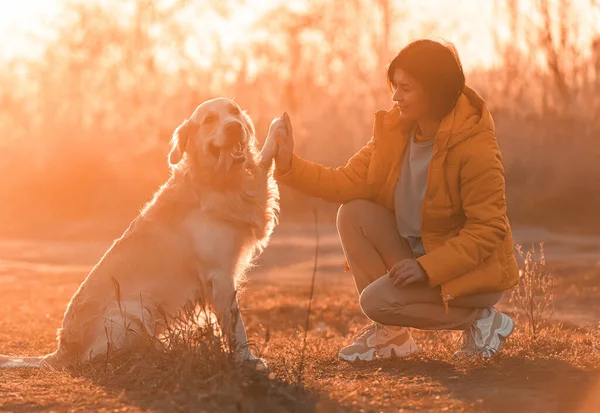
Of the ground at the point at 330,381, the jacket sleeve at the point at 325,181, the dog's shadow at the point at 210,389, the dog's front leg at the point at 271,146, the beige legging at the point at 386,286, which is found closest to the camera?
the dog's shadow at the point at 210,389

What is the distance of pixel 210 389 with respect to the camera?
3689 millimetres

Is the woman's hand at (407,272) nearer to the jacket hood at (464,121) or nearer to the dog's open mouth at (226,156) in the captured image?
the jacket hood at (464,121)

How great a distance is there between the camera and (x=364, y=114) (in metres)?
17.5

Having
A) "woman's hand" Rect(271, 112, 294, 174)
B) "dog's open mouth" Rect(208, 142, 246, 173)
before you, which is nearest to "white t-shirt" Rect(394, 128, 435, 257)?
"woman's hand" Rect(271, 112, 294, 174)

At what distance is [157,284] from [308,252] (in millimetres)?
7824

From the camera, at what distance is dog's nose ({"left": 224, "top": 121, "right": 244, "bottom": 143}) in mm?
4816

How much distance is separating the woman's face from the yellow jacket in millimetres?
157

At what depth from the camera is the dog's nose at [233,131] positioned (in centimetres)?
482

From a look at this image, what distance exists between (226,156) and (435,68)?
1.13 metres

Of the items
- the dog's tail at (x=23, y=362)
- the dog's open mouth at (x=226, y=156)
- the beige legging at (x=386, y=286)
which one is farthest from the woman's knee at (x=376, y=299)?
the dog's tail at (x=23, y=362)

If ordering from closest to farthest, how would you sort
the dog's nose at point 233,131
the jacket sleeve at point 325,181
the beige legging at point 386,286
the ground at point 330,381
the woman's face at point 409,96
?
the ground at point 330,381, the woman's face at point 409,96, the beige legging at point 386,286, the dog's nose at point 233,131, the jacket sleeve at point 325,181

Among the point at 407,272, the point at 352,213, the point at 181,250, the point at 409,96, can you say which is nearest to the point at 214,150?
the point at 181,250

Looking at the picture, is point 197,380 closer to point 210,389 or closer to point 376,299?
point 210,389

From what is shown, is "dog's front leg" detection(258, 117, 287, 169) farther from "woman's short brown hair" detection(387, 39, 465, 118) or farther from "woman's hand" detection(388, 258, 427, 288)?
"woman's hand" detection(388, 258, 427, 288)
